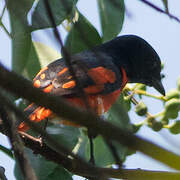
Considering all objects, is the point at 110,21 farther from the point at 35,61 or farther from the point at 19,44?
the point at 35,61

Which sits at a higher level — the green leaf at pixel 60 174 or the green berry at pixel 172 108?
the green leaf at pixel 60 174

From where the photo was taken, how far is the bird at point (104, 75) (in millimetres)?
2820

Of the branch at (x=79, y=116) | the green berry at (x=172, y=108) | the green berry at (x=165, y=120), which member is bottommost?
the green berry at (x=165, y=120)

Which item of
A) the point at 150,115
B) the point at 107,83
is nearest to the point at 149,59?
the point at 107,83

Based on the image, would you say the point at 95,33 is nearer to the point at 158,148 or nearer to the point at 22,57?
the point at 22,57

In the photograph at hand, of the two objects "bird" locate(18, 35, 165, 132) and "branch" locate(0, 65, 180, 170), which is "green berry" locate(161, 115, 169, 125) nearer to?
"bird" locate(18, 35, 165, 132)

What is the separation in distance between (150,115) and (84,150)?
1.88ft

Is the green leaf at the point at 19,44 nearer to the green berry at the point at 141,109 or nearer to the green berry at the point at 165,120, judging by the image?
the green berry at the point at 141,109

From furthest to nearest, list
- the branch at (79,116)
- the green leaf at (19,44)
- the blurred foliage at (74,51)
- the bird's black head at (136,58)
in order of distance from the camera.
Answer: the bird's black head at (136,58)
the blurred foliage at (74,51)
the green leaf at (19,44)
the branch at (79,116)

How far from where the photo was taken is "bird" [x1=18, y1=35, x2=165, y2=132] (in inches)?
111

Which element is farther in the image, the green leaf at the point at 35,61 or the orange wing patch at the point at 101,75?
the orange wing patch at the point at 101,75

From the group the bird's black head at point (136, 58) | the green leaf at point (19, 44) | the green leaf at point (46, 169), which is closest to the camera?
the green leaf at point (19, 44)

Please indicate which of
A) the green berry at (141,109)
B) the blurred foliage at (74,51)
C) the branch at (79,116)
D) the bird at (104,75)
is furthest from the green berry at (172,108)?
the branch at (79,116)

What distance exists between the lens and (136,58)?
4180 mm
